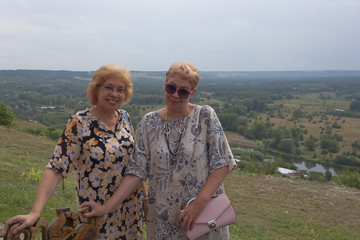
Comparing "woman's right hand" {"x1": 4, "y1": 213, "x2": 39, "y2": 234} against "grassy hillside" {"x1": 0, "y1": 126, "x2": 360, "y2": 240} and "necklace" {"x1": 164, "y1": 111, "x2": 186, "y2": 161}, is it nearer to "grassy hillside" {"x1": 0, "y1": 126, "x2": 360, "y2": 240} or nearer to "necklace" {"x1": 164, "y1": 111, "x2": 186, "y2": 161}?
"necklace" {"x1": 164, "y1": 111, "x2": 186, "y2": 161}

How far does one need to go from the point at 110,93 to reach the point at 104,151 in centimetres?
42

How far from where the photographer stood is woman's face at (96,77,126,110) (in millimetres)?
2494

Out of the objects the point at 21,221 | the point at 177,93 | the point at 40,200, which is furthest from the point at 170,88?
the point at 21,221

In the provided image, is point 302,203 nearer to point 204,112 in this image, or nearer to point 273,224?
point 273,224

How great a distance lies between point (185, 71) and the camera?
2262 mm

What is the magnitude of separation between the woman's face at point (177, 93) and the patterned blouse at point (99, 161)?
18.8 inches

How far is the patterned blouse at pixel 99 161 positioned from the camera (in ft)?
7.73

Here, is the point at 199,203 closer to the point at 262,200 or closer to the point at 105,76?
the point at 105,76

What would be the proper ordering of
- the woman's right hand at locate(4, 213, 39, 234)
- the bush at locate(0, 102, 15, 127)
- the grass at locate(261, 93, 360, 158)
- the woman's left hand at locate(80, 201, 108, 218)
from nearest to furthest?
the woman's right hand at locate(4, 213, 39, 234) < the woman's left hand at locate(80, 201, 108, 218) < the bush at locate(0, 102, 15, 127) < the grass at locate(261, 93, 360, 158)

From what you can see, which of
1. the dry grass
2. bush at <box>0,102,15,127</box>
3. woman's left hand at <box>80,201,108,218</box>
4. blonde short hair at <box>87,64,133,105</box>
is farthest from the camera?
bush at <box>0,102,15,127</box>

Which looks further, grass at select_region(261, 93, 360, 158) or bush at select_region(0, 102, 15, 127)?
grass at select_region(261, 93, 360, 158)

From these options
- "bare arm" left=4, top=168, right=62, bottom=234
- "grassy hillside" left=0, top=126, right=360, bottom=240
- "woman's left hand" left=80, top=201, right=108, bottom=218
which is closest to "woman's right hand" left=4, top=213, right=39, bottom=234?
"bare arm" left=4, top=168, right=62, bottom=234

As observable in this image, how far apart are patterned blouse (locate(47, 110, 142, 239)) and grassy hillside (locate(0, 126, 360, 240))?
127 inches

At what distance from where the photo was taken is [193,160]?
2.28 m
